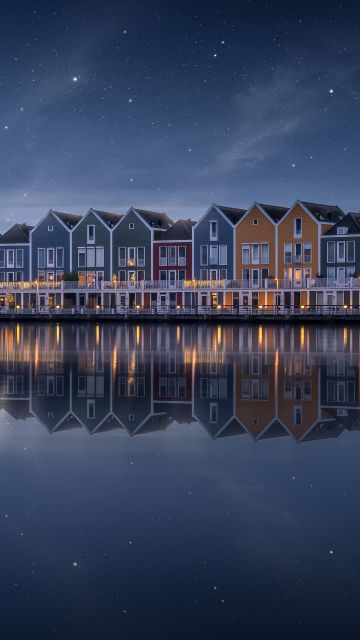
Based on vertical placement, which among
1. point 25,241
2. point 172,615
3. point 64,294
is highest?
point 25,241

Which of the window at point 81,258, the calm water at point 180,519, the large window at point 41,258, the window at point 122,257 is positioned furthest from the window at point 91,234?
the calm water at point 180,519

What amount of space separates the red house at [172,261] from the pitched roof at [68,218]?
11072 mm

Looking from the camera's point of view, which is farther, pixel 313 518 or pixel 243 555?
pixel 313 518

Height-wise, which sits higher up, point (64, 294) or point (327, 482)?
point (64, 294)

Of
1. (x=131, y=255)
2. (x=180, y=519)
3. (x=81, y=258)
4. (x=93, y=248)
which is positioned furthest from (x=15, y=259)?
(x=180, y=519)

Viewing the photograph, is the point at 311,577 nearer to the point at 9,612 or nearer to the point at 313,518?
the point at 313,518

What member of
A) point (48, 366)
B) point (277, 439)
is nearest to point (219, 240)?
point (48, 366)

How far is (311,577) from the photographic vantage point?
499 cm

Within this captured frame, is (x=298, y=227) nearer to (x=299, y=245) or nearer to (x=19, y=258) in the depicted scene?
(x=299, y=245)

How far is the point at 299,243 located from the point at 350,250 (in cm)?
523

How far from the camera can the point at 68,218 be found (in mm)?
98062

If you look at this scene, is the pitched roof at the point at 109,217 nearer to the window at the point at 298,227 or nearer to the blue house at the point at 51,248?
the blue house at the point at 51,248

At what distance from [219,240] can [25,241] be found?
77.4ft

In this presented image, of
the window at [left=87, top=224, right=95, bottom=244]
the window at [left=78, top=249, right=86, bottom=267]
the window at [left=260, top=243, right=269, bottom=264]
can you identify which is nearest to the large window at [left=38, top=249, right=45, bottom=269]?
the window at [left=78, top=249, right=86, bottom=267]
